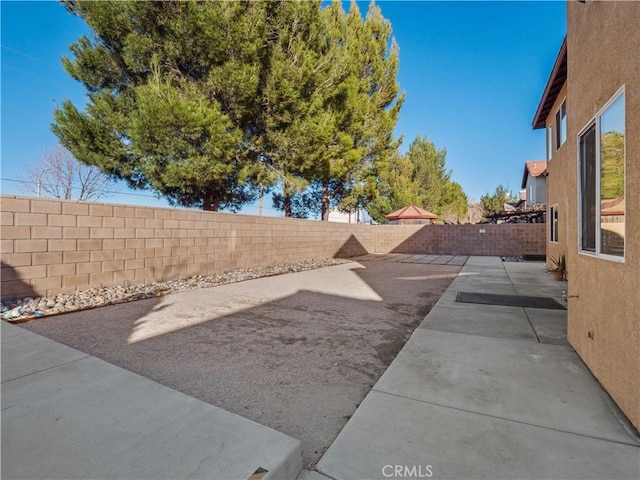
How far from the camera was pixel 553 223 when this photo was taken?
30.4 feet

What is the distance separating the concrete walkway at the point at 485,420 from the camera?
1.48 m

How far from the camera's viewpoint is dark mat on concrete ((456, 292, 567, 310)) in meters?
4.88

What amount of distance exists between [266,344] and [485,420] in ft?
6.87

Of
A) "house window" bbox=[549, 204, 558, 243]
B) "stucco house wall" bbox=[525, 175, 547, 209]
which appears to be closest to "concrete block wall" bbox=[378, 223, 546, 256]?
"stucco house wall" bbox=[525, 175, 547, 209]

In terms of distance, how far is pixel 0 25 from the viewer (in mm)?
9938

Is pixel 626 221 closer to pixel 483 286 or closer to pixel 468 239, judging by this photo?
pixel 483 286

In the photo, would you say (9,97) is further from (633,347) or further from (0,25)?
(633,347)

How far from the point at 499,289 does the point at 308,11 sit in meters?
10.3

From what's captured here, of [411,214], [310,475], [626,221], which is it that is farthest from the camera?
[411,214]

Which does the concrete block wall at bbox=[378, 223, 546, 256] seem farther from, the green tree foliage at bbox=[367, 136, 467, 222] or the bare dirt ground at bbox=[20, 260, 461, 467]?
the bare dirt ground at bbox=[20, 260, 461, 467]

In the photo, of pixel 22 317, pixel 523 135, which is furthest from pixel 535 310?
pixel 523 135

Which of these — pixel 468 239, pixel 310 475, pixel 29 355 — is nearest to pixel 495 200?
pixel 468 239

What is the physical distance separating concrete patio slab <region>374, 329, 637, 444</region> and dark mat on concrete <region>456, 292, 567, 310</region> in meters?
2.01

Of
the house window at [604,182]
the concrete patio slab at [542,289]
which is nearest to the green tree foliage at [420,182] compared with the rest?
the concrete patio slab at [542,289]
